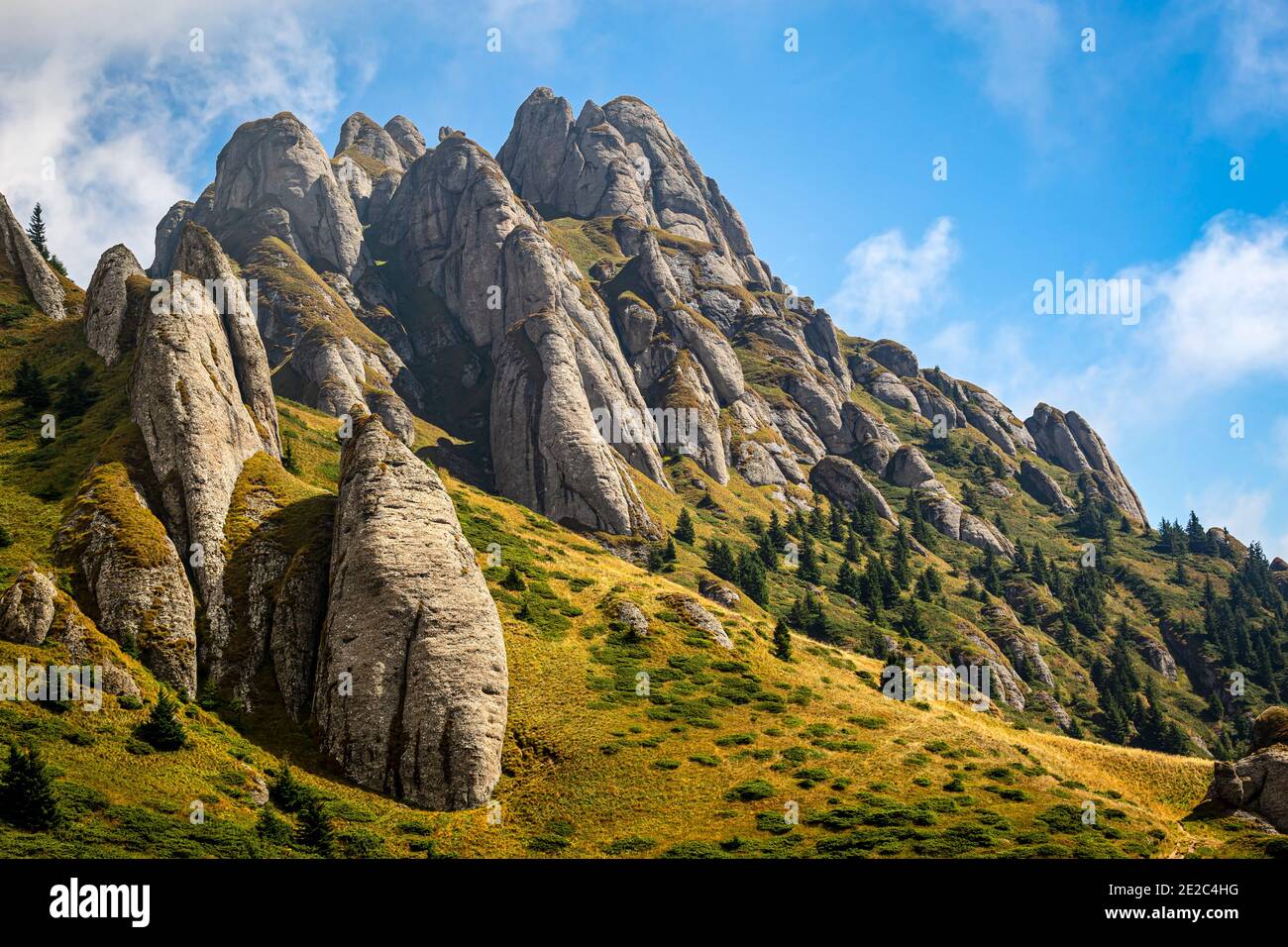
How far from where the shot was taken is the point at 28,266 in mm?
82125

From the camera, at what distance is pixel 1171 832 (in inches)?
1727

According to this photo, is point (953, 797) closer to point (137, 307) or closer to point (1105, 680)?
point (137, 307)

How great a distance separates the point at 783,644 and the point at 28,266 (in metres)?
85.3

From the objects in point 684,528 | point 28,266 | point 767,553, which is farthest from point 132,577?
point 767,553

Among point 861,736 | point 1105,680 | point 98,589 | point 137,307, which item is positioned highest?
point 137,307

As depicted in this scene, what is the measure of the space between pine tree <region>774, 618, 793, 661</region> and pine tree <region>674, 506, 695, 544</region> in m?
57.1

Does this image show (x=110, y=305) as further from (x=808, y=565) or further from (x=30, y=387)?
(x=808, y=565)

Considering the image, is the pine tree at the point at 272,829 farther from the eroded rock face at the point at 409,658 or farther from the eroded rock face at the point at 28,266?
the eroded rock face at the point at 28,266

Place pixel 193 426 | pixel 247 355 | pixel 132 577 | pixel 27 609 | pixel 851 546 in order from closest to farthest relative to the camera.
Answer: pixel 27 609 < pixel 132 577 < pixel 193 426 < pixel 247 355 < pixel 851 546

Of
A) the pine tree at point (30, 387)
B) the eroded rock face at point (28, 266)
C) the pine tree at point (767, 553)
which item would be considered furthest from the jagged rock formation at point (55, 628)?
the pine tree at point (767, 553)

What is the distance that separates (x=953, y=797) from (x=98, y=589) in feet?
170

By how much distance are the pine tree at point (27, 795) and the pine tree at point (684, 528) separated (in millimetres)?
108671

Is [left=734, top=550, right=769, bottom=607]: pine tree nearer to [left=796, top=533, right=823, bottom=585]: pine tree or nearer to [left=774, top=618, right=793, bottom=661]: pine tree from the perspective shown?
[left=796, top=533, right=823, bottom=585]: pine tree
